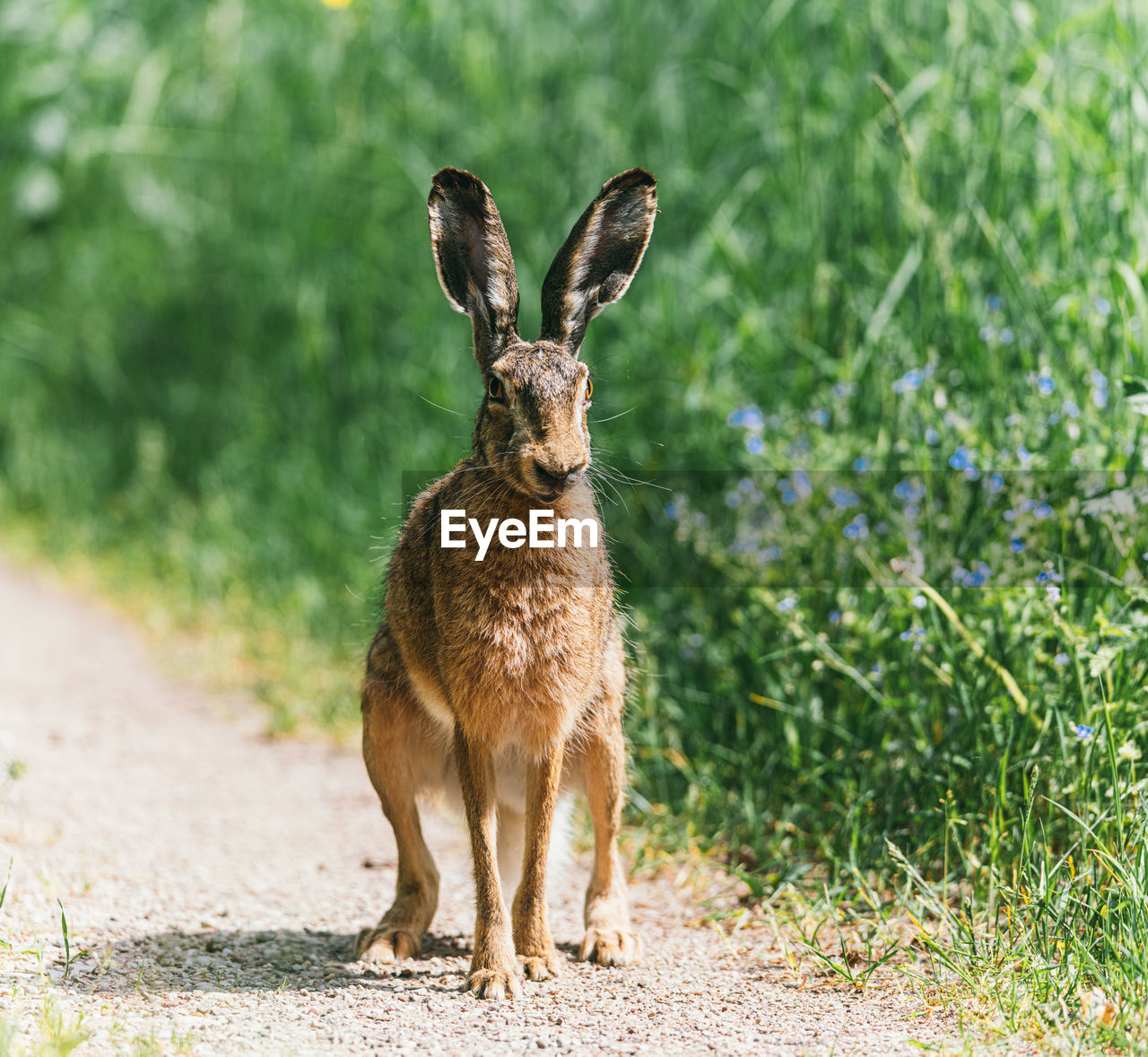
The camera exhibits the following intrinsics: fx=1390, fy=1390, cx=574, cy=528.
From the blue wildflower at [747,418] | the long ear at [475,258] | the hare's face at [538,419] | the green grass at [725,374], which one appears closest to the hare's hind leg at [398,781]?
the green grass at [725,374]

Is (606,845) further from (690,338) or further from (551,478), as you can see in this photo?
(690,338)

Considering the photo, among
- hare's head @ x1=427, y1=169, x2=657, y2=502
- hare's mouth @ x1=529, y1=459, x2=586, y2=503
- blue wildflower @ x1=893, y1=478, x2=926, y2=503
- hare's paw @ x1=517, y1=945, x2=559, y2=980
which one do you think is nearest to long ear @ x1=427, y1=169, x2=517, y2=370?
hare's head @ x1=427, y1=169, x2=657, y2=502

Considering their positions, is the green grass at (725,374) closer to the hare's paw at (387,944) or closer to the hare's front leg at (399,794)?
the hare's front leg at (399,794)

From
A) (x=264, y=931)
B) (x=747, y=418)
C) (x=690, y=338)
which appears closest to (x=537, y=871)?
(x=264, y=931)

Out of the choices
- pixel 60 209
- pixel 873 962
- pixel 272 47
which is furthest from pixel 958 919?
pixel 60 209

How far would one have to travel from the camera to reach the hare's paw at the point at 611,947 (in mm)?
3330

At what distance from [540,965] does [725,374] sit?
2503 millimetres

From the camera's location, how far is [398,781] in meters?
3.40

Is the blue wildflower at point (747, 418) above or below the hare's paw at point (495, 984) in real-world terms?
above

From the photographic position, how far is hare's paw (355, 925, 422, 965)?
3.31 m

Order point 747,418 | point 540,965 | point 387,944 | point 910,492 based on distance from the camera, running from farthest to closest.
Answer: point 747,418
point 910,492
point 387,944
point 540,965

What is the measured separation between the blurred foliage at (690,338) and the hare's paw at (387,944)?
97 centimetres

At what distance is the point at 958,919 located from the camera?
9.78 ft

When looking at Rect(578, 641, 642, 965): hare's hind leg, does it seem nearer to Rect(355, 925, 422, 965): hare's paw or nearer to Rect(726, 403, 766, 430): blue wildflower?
Rect(355, 925, 422, 965): hare's paw
